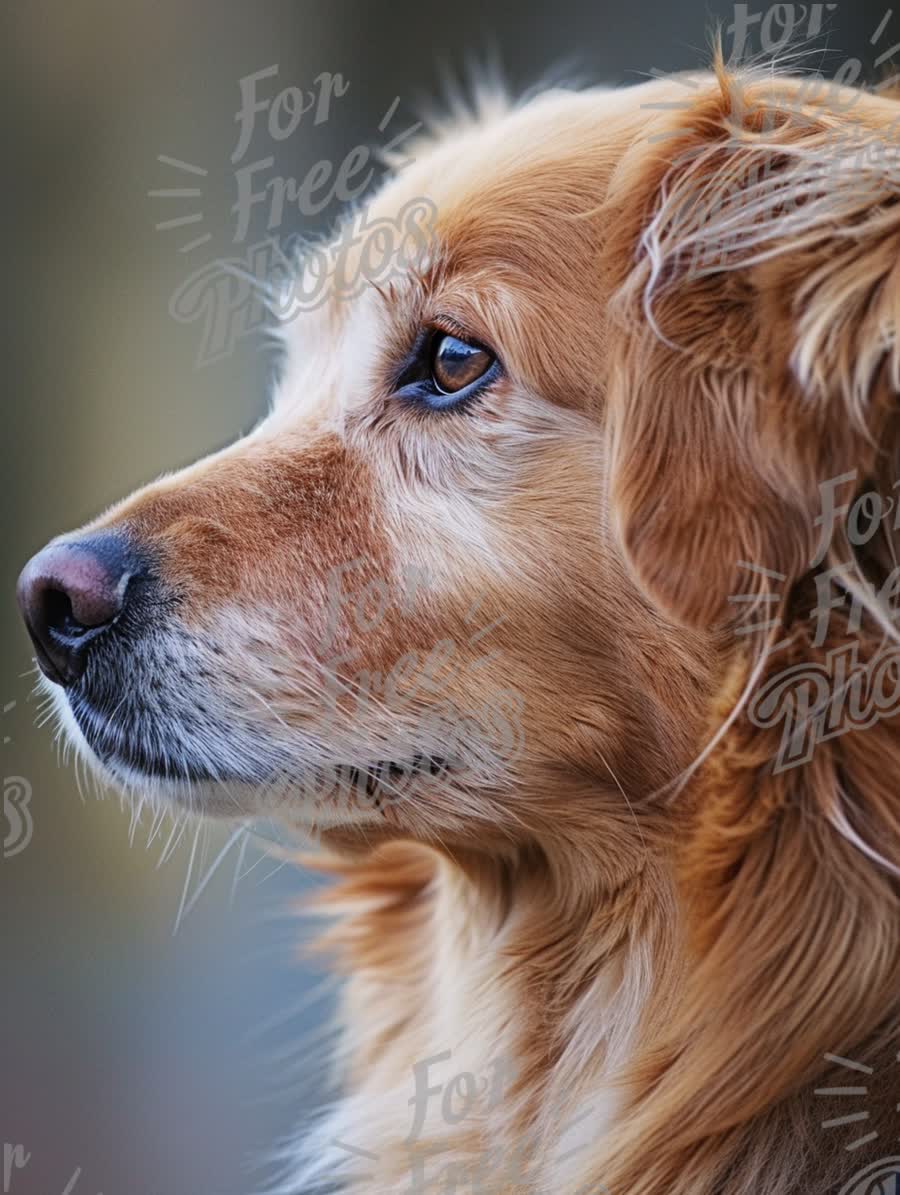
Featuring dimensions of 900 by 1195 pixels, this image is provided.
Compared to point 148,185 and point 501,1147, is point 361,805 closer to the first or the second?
point 501,1147

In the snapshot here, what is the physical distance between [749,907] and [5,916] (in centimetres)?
220

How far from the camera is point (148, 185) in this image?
2.36 metres

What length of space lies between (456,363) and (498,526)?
19cm

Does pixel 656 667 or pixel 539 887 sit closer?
pixel 656 667

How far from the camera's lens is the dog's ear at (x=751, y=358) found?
0.88 metres

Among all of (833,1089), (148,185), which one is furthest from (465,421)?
(148,185)
